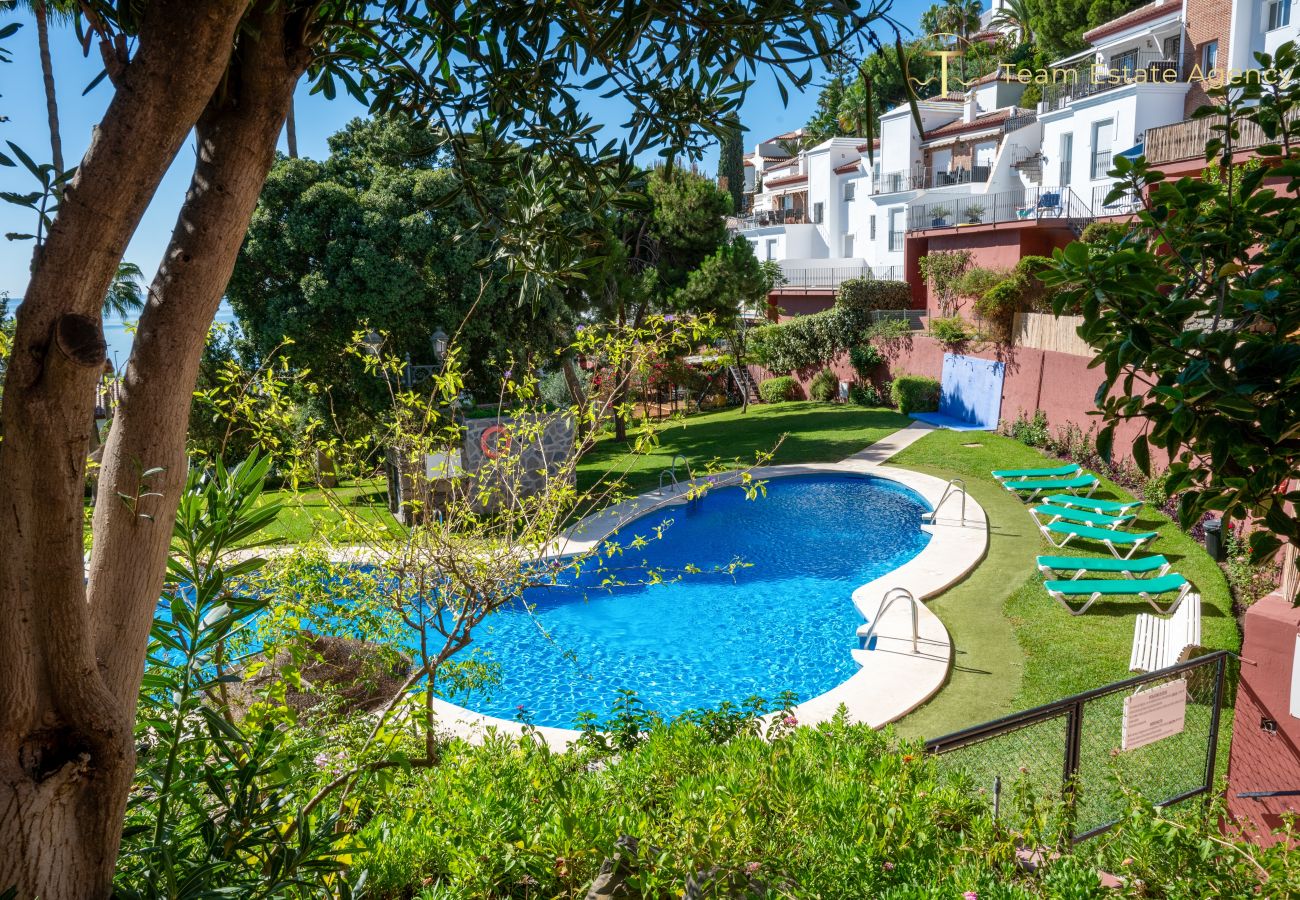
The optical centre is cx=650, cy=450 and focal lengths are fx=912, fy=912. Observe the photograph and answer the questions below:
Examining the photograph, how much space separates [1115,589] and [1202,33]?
26546mm

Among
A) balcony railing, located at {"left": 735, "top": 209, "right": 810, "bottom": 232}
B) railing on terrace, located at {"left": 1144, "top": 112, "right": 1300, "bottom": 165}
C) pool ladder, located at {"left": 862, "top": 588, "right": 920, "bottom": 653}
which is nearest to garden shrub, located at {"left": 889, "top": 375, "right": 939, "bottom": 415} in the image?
railing on terrace, located at {"left": 1144, "top": 112, "right": 1300, "bottom": 165}

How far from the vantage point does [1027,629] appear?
12.1 meters

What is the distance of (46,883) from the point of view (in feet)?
6.52

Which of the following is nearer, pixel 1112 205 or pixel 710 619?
pixel 710 619

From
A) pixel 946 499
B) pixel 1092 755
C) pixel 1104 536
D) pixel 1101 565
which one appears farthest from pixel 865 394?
pixel 1092 755

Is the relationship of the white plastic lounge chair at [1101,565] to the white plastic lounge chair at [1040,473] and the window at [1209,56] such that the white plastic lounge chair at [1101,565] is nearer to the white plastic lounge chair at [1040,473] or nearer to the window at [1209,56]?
the white plastic lounge chair at [1040,473]

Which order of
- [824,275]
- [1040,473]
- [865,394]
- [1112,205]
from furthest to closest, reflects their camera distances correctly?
[824,275]
[865,394]
[1112,205]
[1040,473]

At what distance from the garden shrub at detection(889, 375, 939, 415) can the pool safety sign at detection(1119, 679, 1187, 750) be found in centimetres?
2168

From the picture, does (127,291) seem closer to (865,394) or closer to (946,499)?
(865,394)

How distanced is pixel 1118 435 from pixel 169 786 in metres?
19.2

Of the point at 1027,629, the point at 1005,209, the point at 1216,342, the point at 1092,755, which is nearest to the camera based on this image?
the point at 1216,342

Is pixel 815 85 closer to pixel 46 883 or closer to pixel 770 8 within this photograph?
pixel 770 8

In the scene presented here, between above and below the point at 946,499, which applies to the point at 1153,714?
above

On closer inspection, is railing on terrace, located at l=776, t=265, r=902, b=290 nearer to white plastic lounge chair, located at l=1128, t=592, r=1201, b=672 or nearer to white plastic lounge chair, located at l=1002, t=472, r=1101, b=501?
white plastic lounge chair, located at l=1002, t=472, r=1101, b=501
